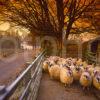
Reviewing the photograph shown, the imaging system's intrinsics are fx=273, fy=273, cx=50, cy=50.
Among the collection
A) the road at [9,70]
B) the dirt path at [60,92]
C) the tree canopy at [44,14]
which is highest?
the tree canopy at [44,14]

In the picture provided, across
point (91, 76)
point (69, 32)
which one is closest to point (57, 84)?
point (91, 76)

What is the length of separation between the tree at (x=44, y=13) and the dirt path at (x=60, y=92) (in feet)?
24.7

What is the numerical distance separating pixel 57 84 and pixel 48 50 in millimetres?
9292

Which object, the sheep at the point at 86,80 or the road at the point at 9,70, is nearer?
the sheep at the point at 86,80

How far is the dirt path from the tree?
297 inches

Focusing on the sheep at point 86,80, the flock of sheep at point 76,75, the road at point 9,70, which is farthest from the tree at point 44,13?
the sheep at point 86,80

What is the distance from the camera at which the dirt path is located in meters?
6.47

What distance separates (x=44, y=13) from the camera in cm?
1641

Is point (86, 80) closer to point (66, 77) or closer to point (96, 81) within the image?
point (96, 81)

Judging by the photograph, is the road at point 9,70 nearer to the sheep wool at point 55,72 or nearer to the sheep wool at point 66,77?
the sheep wool at point 55,72

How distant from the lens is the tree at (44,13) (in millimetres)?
15578

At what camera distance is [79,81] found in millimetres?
7789

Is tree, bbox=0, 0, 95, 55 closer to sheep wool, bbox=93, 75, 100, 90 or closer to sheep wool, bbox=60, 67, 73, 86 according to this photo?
sheep wool, bbox=60, 67, 73, 86

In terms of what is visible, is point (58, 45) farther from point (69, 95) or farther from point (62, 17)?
point (69, 95)
